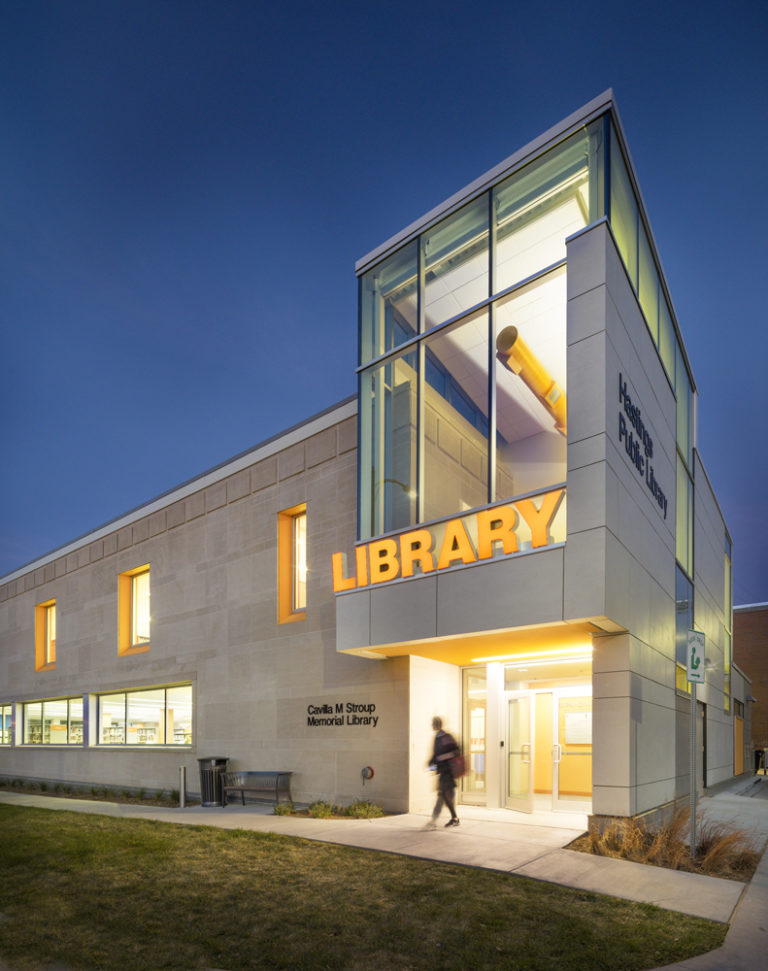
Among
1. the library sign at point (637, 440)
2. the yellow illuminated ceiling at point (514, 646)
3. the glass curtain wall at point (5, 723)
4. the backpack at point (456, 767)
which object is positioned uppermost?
the library sign at point (637, 440)

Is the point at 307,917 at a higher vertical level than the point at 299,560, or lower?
lower

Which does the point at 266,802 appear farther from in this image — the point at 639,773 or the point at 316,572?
the point at 639,773

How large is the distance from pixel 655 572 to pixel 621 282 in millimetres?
5418

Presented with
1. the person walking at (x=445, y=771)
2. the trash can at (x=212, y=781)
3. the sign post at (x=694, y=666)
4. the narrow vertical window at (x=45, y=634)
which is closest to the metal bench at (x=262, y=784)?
the trash can at (x=212, y=781)

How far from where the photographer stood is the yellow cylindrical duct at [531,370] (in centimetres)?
1338

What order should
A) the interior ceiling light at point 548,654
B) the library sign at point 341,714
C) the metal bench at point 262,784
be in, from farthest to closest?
the metal bench at point 262,784, the library sign at point 341,714, the interior ceiling light at point 548,654

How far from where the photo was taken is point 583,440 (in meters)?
11.4

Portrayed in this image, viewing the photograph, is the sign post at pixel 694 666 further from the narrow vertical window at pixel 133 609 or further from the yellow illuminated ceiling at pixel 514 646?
the narrow vertical window at pixel 133 609

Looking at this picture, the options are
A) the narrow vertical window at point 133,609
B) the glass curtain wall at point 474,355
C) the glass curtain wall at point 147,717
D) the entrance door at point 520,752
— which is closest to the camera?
the glass curtain wall at point 474,355

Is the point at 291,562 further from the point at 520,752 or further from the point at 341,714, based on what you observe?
the point at 520,752

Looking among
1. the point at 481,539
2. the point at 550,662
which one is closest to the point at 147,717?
the point at 550,662

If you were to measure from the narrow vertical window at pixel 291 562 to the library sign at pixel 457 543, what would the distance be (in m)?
3.29

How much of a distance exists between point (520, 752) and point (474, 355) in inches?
302

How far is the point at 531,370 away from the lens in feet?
46.0
